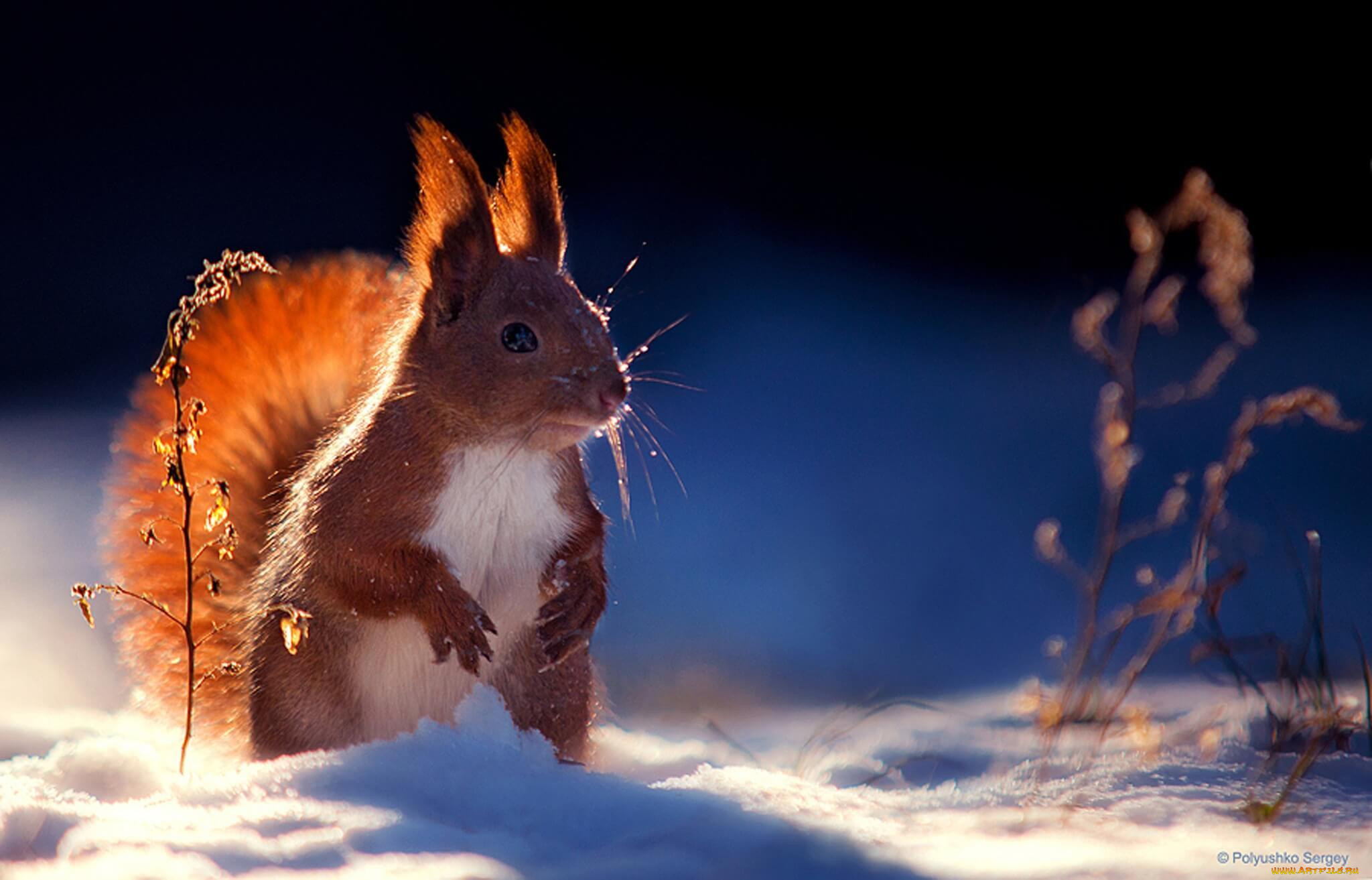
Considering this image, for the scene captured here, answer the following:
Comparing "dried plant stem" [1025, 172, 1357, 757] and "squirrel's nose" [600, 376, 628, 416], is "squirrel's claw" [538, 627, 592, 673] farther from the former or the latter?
"dried plant stem" [1025, 172, 1357, 757]

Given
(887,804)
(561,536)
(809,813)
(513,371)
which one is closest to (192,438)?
(513,371)

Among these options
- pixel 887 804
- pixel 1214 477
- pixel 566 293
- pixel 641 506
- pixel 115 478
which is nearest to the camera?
pixel 1214 477

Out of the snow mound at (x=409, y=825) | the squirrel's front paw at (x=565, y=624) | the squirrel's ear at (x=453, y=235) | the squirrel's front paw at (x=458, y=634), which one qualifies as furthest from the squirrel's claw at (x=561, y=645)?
the squirrel's ear at (x=453, y=235)

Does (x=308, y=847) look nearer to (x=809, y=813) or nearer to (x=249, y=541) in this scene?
(x=809, y=813)

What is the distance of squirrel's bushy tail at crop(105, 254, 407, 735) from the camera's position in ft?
6.34

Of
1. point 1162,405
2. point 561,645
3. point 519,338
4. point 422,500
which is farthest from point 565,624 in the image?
point 1162,405

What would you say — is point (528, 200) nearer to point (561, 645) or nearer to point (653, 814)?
point (561, 645)

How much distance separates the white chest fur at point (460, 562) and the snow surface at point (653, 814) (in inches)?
4.5

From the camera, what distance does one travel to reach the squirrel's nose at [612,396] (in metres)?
1.63

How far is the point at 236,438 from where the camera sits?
1979 millimetres

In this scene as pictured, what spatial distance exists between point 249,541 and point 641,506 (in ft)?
2.87

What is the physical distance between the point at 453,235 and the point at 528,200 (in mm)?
176

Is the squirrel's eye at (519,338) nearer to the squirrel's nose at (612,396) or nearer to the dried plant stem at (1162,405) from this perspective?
the squirrel's nose at (612,396)

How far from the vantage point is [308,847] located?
3.55 feet
